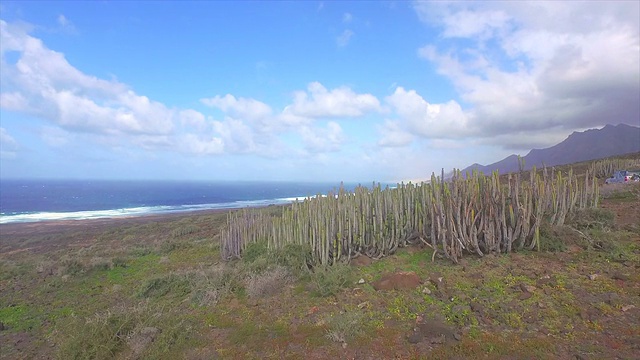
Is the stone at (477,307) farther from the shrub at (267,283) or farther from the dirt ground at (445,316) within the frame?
the shrub at (267,283)

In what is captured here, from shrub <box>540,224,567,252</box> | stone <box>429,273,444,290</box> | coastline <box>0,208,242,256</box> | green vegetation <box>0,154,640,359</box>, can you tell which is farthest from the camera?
coastline <box>0,208,242,256</box>

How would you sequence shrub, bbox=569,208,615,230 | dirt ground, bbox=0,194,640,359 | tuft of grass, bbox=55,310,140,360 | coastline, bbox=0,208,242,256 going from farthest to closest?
coastline, bbox=0,208,242,256
shrub, bbox=569,208,615,230
tuft of grass, bbox=55,310,140,360
dirt ground, bbox=0,194,640,359

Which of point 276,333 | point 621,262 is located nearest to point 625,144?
point 621,262

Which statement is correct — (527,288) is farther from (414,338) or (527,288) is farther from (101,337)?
(101,337)

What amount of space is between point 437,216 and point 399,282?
6.58ft

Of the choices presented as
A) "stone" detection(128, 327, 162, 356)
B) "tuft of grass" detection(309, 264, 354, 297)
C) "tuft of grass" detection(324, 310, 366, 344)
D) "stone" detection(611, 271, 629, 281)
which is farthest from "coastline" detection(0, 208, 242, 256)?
"stone" detection(611, 271, 629, 281)

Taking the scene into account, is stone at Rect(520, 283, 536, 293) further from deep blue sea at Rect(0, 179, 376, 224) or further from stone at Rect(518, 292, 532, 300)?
deep blue sea at Rect(0, 179, 376, 224)

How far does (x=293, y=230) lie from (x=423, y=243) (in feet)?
11.7

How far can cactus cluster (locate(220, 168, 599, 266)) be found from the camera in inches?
306

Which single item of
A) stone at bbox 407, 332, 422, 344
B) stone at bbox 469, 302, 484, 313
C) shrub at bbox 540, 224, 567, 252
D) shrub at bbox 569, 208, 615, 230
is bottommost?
stone at bbox 407, 332, 422, 344

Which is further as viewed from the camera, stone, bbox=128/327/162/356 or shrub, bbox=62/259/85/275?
shrub, bbox=62/259/85/275

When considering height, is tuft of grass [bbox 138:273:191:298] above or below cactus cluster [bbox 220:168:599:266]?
below

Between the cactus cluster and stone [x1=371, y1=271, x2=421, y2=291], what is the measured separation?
1.17 m

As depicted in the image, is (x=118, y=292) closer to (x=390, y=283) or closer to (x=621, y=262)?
(x=390, y=283)
